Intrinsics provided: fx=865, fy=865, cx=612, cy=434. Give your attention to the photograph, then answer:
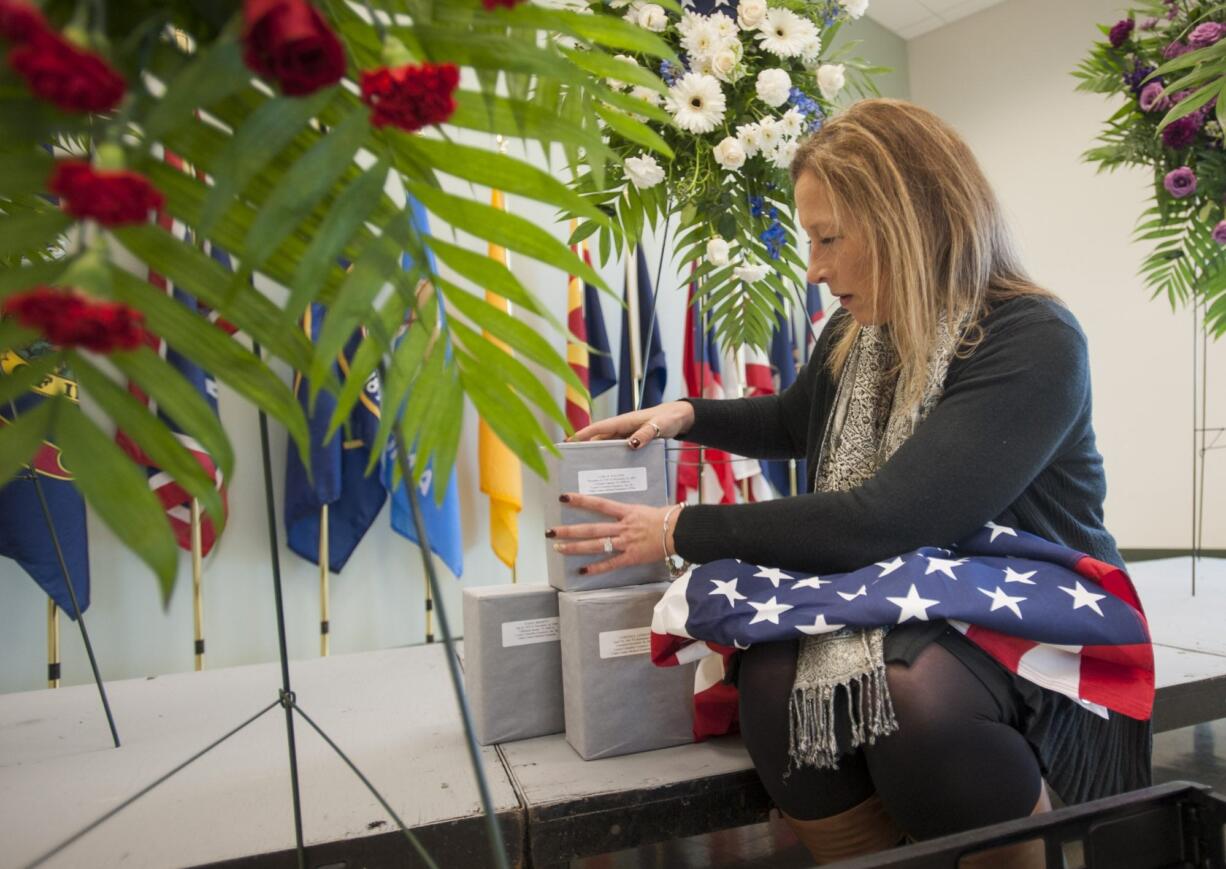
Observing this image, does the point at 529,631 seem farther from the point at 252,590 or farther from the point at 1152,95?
the point at 1152,95

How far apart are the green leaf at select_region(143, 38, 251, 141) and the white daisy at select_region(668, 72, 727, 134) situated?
1073mm

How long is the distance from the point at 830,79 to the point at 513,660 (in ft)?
3.26

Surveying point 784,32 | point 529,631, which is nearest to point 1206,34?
point 784,32

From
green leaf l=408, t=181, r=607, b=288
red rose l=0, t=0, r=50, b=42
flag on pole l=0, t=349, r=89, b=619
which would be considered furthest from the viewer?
flag on pole l=0, t=349, r=89, b=619

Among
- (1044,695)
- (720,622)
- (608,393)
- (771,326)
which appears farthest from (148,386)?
(608,393)

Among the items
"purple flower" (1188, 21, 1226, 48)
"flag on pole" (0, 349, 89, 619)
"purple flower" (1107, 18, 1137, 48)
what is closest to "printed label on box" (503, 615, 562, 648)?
"flag on pole" (0, 349, 89, 619)

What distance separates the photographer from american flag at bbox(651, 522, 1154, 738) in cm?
87

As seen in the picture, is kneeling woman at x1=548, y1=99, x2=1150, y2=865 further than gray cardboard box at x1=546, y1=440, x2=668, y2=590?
No

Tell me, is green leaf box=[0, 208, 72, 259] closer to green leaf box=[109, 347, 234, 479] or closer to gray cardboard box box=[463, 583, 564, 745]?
green leaf box=[109, 347, 234, 479]

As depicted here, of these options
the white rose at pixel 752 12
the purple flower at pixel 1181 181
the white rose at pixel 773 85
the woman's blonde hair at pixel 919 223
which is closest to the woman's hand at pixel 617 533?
the woman's blonde hair at pixel 919 223

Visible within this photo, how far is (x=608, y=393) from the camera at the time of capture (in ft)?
11.0

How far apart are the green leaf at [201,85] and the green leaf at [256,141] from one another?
0.5 inches

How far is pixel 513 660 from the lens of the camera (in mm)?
1181

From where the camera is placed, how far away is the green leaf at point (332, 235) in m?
0.30
